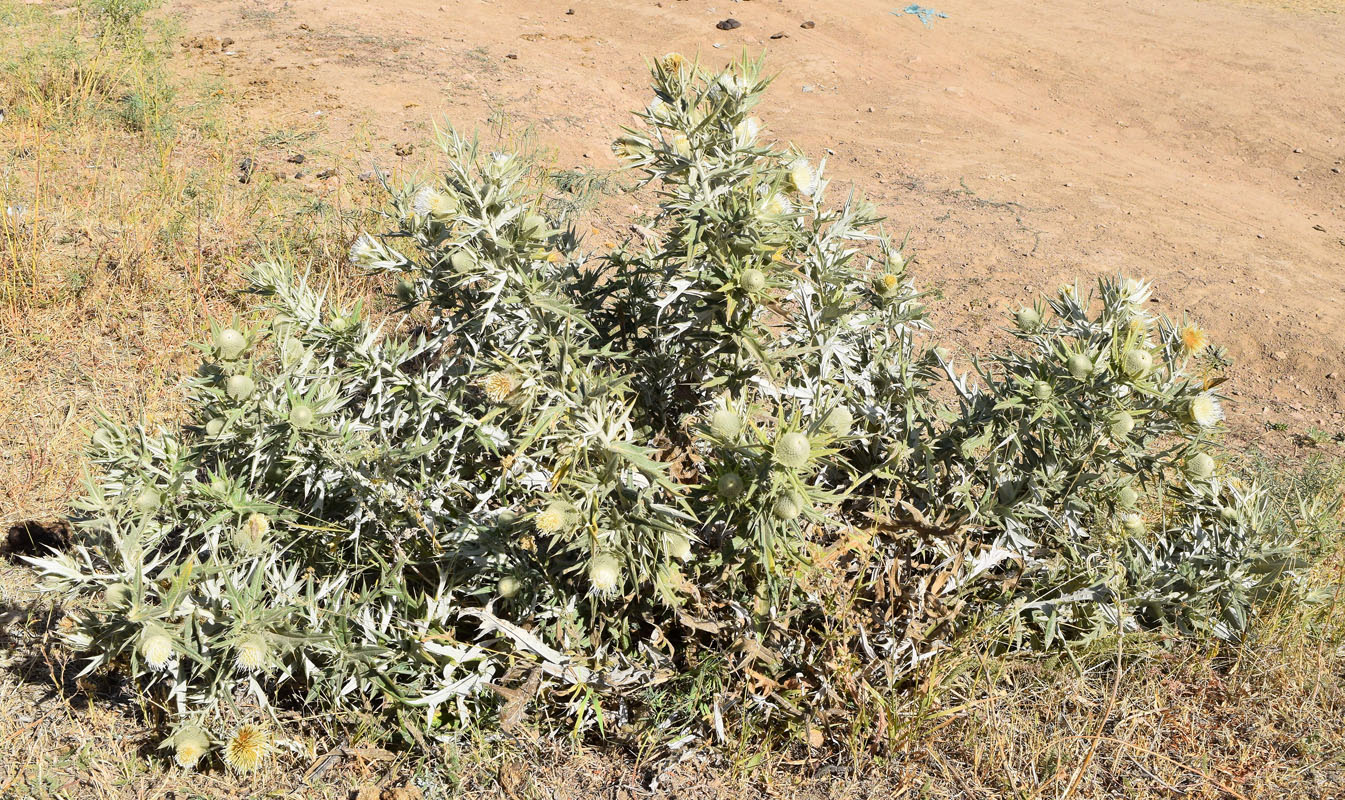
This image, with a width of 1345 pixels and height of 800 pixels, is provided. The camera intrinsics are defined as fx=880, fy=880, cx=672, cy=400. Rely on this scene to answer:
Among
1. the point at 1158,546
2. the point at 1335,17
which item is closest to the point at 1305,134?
the point at 1335,17

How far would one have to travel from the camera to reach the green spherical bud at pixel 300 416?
2.15m

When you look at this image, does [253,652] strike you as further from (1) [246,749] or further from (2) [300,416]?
(2) [300,416]

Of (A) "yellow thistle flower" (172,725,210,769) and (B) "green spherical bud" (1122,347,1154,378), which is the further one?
(B) "green spherical bud" (1122,347,1154,378)

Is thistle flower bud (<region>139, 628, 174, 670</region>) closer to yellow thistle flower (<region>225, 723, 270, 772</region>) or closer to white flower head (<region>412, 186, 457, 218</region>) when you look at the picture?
yellow thistle flower (<region>225, 723, 270, 772</region>)

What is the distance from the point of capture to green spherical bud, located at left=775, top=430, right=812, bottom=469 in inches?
73.9

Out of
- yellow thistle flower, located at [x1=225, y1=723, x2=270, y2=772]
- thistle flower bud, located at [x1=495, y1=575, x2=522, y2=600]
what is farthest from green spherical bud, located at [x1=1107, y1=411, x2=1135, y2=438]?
yellow thistle flower, located at [x1=225, y1=723, x2=270, y2=772]

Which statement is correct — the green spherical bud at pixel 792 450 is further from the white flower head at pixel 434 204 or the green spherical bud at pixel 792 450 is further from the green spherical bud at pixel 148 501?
the green spherical bud at pixel 148 501

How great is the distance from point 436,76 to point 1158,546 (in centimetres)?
681

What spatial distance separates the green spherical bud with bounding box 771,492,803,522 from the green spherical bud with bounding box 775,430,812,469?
0.08 m

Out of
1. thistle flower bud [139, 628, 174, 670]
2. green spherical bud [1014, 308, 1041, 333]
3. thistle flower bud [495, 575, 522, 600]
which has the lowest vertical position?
thistle flower bud [495, 575, 522, 600]

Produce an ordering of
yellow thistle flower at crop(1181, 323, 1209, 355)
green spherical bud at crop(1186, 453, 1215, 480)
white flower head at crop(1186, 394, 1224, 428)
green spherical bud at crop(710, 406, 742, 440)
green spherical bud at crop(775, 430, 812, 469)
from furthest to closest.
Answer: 1. green spherical bud at crop(1186, 453, 1215, 480)
2. yellow thistle flower at crop(1181, 323, 1209, 355)
3. white flower head at crop(1186, 394, 1224, 428)
4. green spherical bud at crop(710, 406, 742, 440)
5. green spherical bud at crop(775, 430, 812, 469)

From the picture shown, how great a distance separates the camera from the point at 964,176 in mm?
7066

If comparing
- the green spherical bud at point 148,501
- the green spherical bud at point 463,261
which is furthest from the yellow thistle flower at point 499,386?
the green spherical bud at point 148,501

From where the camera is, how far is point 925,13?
1118cm
